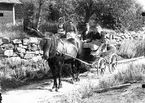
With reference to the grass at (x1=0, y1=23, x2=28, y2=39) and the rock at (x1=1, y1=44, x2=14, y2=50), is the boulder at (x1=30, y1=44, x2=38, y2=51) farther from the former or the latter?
the grass at (x1=0, y1=23, x2=28, y2=39)

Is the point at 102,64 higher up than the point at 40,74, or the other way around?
the point at 102,64

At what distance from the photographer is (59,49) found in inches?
334

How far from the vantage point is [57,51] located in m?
8.34

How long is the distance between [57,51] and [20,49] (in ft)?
15.5

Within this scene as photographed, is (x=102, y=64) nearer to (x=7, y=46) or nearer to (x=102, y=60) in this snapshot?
(x=102, y=60)

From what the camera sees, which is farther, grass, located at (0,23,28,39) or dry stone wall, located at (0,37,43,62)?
grass, located at (0,23,28,39)

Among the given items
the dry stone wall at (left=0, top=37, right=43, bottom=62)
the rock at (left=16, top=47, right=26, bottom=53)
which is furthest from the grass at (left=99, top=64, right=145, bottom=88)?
the rock at (left=16, top=47, right=26, bottom=53)

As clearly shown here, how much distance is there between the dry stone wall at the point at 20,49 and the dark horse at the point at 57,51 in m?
3.73

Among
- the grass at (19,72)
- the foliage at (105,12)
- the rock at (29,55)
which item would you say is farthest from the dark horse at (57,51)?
the foliage at (105,12)

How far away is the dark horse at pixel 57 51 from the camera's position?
26.2 ft

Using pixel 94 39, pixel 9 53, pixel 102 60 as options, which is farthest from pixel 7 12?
pixel 102 60

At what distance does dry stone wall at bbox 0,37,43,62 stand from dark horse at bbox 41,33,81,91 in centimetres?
373

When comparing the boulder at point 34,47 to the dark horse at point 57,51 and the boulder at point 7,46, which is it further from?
the dark horse at point 57,51

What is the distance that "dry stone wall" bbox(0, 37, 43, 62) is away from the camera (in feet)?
40.4
